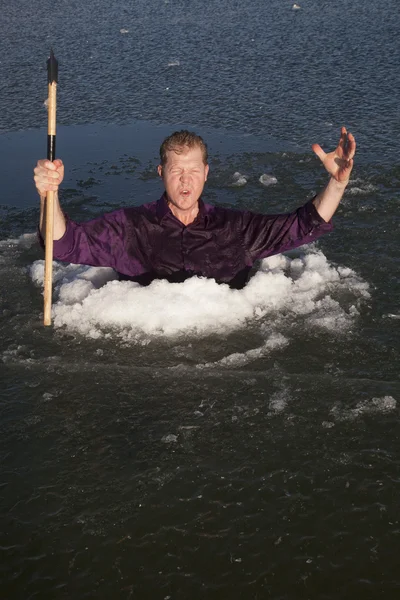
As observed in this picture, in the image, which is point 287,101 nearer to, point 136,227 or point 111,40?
point 111,40

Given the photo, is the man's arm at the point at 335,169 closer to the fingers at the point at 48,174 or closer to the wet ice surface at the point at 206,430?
the wet ice surface at the point at 206,430

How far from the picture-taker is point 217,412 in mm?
3992

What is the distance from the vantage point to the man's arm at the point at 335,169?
4.41m

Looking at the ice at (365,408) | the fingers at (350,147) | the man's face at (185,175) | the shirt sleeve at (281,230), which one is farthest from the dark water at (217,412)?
the fingers at (350,147)

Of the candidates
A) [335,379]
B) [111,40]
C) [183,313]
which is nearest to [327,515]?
[335,379]

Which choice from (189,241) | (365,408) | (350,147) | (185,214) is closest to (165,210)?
(185,214)

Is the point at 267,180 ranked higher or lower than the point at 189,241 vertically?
lower

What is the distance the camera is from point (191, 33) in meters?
11.3

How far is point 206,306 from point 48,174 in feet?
4.23

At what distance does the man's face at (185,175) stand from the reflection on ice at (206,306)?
1.66 feet

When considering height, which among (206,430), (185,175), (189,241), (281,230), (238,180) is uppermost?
(185,175)

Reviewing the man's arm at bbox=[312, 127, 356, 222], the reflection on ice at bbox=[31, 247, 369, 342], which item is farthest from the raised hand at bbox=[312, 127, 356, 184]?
the reflection on ice at bbox=[31, 247, 369, 342]

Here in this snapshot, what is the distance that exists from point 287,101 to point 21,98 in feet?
10.0

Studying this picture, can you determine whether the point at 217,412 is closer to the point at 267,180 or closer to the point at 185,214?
the point at 185,214
